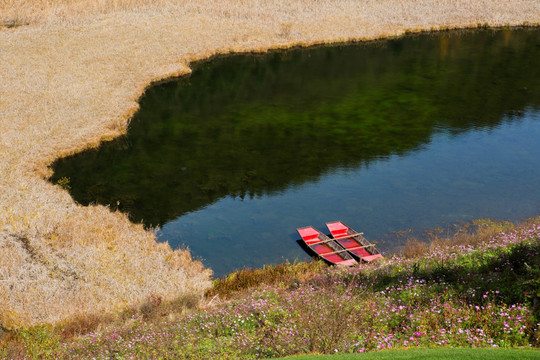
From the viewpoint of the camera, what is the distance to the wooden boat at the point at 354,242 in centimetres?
2434

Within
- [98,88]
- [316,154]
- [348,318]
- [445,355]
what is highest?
[98,88]

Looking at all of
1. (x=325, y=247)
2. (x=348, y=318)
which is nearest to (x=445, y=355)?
(x=348, y=318)

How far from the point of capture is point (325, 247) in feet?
83.5

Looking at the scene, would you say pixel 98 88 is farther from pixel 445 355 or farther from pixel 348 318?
pixel 445 355

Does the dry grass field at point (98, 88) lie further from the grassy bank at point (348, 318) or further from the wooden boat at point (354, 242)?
the wooden boat at point (354, 242)

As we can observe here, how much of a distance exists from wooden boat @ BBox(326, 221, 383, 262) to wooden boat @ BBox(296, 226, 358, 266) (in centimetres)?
31

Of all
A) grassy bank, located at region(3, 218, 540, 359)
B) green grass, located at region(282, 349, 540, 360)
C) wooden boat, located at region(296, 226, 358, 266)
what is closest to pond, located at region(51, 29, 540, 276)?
wooden boat, located at region(296, 226, 358, 266)

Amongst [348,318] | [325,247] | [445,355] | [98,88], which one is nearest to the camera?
[445,355]

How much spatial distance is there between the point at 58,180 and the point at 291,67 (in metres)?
30.8

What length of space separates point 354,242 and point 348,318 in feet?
35.3

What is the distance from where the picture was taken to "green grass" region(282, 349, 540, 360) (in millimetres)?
11961

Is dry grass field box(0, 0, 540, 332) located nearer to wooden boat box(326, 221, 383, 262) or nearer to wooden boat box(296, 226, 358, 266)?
wooden boat box(296, 226, 358, 266)

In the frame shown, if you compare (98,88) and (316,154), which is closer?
(316,154)

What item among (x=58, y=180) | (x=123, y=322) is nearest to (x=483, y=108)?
(x=58, y=180)
